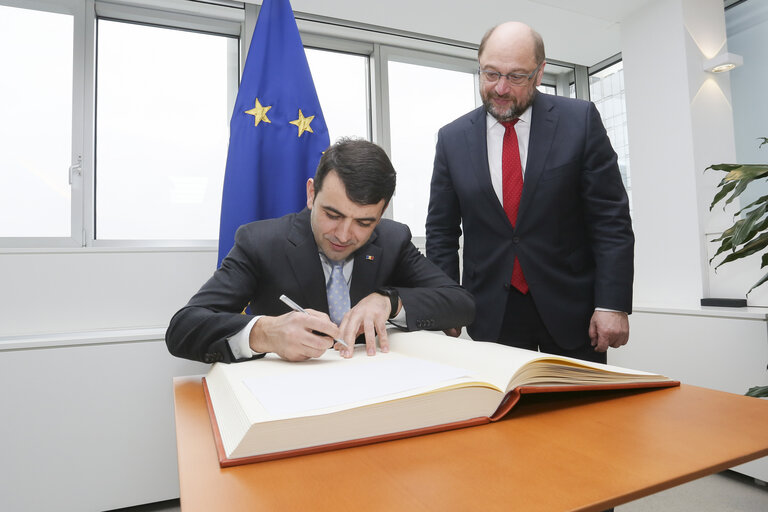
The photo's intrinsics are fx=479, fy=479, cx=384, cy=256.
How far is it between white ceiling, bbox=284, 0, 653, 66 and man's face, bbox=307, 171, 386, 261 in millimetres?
2106

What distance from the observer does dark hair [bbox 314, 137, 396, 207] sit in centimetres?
118

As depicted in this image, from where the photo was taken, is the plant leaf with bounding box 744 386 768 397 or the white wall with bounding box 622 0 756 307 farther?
the white wall with bounding box 622 0 756 307

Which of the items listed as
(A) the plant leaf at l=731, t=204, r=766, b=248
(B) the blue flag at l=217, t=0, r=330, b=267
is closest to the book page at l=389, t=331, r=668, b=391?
(A) the plant leaf at l=731, t=204, r=766, b=248

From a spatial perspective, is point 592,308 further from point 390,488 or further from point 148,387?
point 148,387

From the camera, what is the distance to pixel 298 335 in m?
0.81

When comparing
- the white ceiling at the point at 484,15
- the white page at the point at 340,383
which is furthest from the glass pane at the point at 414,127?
the white page at the point at 340,383

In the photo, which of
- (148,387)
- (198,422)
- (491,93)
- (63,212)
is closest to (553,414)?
(198,422)

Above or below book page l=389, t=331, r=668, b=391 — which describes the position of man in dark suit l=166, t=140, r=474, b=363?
above

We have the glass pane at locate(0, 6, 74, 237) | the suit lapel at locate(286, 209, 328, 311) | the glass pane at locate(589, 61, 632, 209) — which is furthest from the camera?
the glass pane at locate(589, 61, 632, 209)

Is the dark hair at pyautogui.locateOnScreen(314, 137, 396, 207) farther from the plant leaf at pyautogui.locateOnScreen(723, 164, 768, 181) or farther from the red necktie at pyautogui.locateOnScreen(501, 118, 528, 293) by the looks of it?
the plant leaf at pyautogui.locateOnScreen(723, 164, 768, 181)

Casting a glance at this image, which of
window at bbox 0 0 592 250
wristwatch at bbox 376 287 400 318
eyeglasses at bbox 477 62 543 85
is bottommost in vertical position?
wristwatch at bbox 376 287 400 318

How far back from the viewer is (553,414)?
626 millimetres

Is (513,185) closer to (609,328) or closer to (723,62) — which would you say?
(609,328)

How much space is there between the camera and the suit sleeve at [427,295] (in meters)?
1.21
